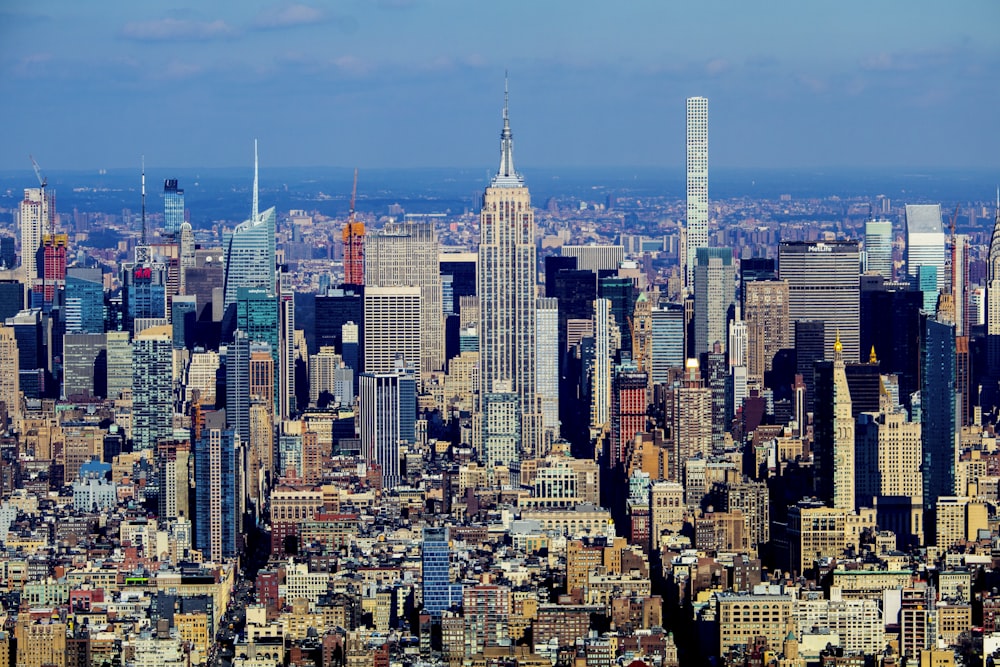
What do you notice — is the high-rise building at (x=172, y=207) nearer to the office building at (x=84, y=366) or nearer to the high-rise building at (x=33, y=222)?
the high-rise building at (x=33, y=222)

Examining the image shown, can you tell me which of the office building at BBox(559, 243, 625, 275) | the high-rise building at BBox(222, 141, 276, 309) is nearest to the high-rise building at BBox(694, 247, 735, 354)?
the office building at BBox(559, 243, 625, 275)

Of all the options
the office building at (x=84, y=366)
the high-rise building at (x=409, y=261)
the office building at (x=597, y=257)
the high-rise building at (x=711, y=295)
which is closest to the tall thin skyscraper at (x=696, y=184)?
the high-rise building at (x=711, y=295)

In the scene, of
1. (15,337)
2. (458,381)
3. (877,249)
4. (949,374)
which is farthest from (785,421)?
(15,337)

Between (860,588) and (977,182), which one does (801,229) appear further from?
(860,588)

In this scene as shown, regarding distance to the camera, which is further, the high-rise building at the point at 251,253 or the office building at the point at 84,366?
the high-rise building at the point at 251,253

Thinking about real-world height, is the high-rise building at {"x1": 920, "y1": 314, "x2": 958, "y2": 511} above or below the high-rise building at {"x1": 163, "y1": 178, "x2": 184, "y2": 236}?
below

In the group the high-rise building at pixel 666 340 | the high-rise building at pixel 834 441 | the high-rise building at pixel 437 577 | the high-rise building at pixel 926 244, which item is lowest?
the high-rise building at pixel 437 577

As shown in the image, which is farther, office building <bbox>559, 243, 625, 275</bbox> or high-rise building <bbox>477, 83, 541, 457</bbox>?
office building <bbox>559, 243, 625, 275</bbox>

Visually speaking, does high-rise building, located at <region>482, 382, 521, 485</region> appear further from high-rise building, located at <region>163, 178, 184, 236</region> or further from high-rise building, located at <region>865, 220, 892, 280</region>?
high-rise building, located at <region>865, 220, 892, 280</region>
